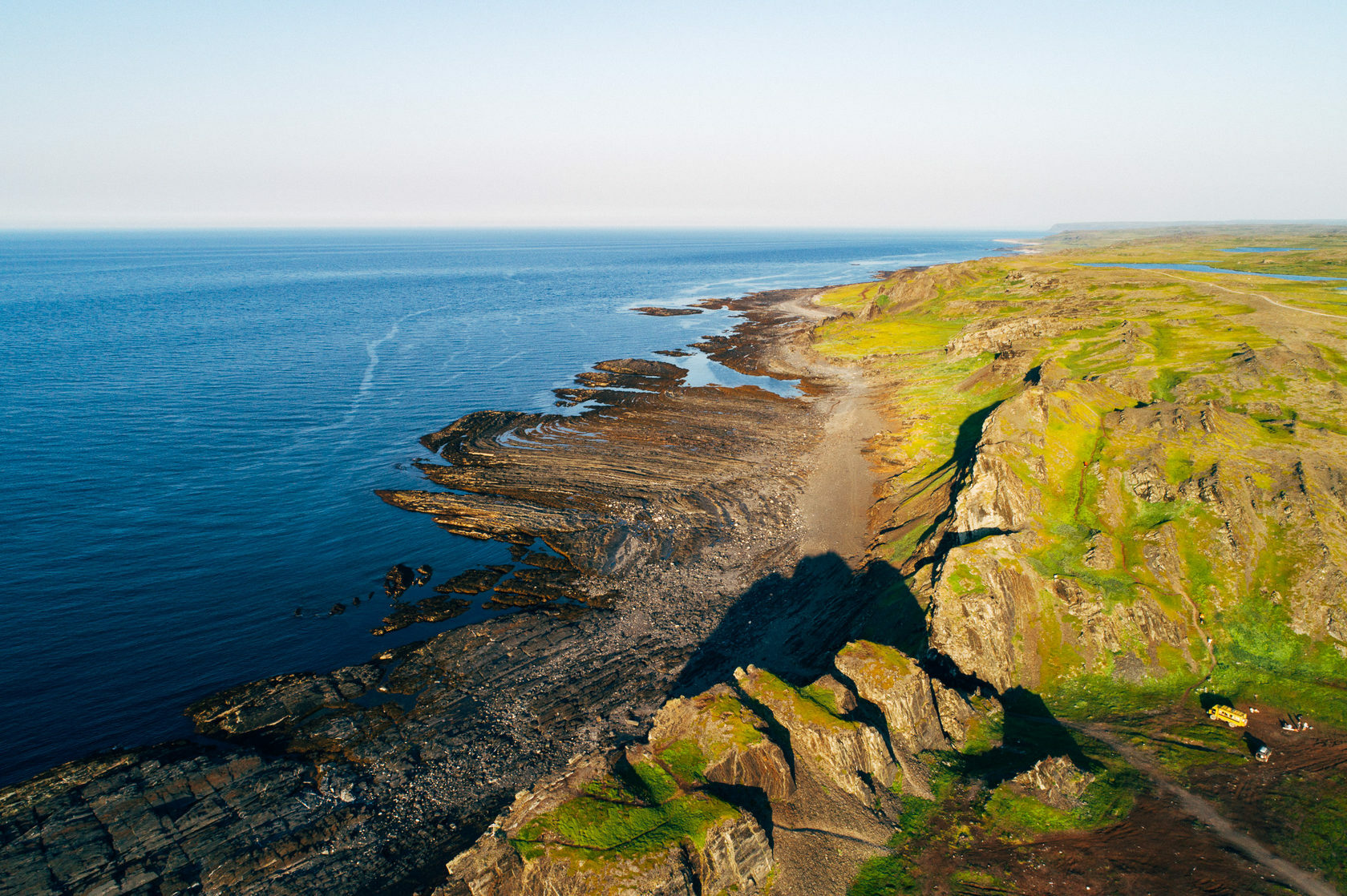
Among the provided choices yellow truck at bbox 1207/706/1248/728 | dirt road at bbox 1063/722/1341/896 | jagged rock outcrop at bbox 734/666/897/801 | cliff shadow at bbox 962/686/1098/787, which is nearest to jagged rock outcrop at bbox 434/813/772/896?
jagged rock outcrop at bbox 734/666/897/801

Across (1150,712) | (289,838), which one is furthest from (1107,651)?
(289,838)

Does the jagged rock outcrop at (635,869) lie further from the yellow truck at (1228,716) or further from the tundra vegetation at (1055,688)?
the yellow truck at (1228,716)

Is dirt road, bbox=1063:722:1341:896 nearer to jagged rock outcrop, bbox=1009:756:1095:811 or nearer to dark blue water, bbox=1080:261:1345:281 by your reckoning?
jagged rock outcrop, bbox=1009:756:1095:811

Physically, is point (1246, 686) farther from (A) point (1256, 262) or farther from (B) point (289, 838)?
(A) point (1256, 262)

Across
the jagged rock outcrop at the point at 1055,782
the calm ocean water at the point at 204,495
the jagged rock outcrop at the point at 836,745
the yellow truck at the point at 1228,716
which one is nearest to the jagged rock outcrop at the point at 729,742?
the jagged rock outcrop at the point at 836,745

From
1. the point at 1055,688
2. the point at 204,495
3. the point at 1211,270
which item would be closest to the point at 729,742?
the point at 1055,688

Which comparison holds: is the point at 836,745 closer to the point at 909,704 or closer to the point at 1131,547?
the point at 909,704
